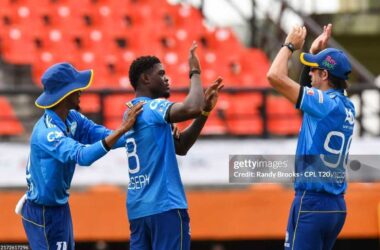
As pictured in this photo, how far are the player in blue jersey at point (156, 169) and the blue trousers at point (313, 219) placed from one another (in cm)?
68

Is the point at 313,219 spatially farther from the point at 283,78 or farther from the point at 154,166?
the point at 154,166

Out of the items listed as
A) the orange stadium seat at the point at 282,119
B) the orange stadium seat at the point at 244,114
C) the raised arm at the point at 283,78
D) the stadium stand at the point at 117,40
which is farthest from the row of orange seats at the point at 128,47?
the raised arm at the point at 283,78

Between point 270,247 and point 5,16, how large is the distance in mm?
5922

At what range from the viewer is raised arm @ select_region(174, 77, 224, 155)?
620cm

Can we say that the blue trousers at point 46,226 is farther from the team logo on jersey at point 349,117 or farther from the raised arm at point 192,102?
the team logo on jersey at point 349,117

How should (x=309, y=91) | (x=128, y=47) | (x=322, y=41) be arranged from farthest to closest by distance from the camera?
(x=128, y=47), (x=322, y=41), (x=309, y=91)

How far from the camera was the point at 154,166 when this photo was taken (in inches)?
242

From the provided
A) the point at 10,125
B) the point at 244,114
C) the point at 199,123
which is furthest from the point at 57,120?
the point at 244,114

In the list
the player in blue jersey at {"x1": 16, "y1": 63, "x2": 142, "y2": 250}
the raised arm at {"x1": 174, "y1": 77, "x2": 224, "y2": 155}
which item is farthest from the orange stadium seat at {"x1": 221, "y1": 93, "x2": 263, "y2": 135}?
the player in blue jersey at {"x1": 16, "y1": 63, "x2": 142, "y2": 250}

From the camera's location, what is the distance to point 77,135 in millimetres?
6805

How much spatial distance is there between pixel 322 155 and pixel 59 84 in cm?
170

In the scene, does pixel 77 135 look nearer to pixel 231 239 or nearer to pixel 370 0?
pixel 231 239

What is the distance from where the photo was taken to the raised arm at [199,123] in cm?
620

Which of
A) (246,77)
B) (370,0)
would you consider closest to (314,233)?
(246,77)
